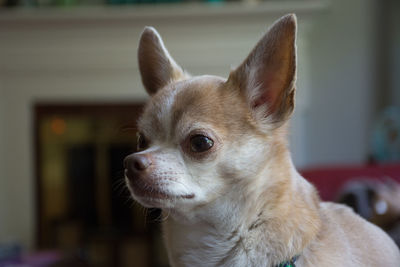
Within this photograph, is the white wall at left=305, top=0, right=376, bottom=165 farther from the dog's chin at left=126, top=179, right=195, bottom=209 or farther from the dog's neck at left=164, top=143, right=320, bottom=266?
the dog's chin at left=126, top=179, right=195, bottom=209

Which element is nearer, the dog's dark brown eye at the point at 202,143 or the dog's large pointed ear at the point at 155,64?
the dog's dark brown eye at the point at 202,143

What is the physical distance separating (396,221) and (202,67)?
7.05 feet

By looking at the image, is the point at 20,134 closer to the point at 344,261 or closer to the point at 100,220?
the point at 100,220

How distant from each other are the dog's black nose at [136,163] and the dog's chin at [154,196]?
0.02 m

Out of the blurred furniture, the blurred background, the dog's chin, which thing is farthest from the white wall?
the dog's chin

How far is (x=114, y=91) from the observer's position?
3.31 m

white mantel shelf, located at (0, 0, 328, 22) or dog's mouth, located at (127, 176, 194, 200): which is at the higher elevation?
dog's mouth, located at (127, 176, 194, 200)

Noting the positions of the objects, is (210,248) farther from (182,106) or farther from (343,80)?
(343,80)

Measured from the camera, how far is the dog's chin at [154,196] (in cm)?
84

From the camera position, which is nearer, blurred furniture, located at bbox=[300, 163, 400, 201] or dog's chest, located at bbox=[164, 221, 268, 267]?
dog's chest, located at bbox=[164, 221, 268, 267]

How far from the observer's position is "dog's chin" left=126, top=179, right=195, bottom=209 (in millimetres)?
841

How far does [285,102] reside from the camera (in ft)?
3.01

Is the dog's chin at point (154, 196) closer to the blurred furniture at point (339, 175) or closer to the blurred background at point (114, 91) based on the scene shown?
the blurred furniture at point (339, 175)

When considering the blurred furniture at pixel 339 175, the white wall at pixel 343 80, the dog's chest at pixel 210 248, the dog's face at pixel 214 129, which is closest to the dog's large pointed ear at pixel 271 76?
the dog's face at pixel 214 129
